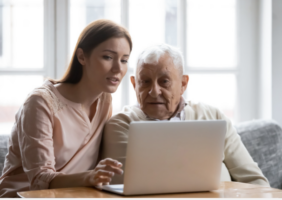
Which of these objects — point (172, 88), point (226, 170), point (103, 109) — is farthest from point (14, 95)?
point (226, 170)

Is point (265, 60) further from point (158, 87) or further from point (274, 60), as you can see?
point (158, 87)

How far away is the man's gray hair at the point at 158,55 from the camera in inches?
72.8

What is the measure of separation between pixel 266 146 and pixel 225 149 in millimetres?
561

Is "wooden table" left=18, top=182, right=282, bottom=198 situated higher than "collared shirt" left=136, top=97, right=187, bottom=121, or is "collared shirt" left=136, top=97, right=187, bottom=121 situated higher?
"collared shirt" left=136, top=97, right=187, bottom=121

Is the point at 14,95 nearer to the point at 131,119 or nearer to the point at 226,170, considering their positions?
the point at 131,119

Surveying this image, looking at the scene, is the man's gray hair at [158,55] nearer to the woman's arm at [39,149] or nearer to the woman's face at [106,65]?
the woman's face at [106,65]

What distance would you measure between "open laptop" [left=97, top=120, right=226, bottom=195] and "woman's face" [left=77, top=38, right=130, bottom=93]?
58cm

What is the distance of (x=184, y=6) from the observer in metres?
3.16

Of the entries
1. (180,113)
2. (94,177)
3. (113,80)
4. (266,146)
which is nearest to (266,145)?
(266,146)

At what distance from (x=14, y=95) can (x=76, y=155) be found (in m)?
1.60

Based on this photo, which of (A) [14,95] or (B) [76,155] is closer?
(B) [76,155]

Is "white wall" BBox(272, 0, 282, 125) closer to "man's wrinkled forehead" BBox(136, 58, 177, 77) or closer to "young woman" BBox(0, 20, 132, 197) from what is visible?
"man's wrinkled forehead" BBox(136, 58, 177, 77)

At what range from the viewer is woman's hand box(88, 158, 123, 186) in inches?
49.8

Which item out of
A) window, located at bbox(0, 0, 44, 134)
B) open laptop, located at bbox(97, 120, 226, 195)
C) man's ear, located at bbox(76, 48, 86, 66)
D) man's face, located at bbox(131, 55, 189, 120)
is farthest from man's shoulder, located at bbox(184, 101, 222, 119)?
window, located at bbox(0, 0, 44, 134)
